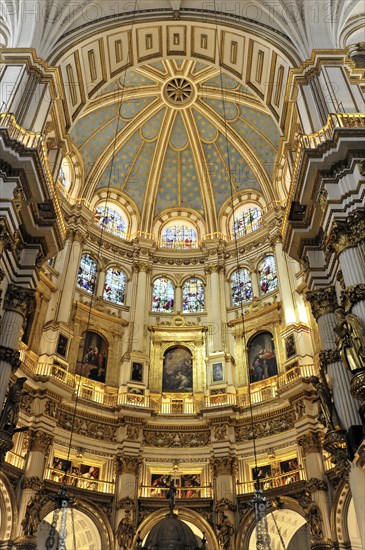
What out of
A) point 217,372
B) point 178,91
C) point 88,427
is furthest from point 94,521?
point 178,91

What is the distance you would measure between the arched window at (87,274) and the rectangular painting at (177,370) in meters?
5.23

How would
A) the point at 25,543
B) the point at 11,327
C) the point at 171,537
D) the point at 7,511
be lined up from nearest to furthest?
the point at 171,537 → the point at 11,327 → the point at 25,543 → the point at 7,511

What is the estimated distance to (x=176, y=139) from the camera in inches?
1241

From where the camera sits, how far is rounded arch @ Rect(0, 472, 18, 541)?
59.2ft

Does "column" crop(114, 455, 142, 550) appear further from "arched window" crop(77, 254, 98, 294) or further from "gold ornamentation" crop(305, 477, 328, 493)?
"arched window" crop(77, 254, 98, 294)

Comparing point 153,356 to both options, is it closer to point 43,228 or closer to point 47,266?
point 47,266

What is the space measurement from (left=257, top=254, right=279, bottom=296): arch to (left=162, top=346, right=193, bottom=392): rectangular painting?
520 centimetres

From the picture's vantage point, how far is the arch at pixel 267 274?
27.0m

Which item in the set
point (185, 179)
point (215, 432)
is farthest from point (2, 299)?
point (185, 179)

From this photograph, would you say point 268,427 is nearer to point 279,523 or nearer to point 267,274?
point 279,523

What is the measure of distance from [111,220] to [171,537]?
888 inches

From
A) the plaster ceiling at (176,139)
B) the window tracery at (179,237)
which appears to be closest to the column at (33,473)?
the window tracery at (179,237)

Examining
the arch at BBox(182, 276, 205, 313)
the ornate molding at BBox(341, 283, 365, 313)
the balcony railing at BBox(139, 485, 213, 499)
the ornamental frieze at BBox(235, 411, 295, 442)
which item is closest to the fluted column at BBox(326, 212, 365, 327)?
the ornate molding at BBox(341, 283, 365, 313)

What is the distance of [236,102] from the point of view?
2925cm
